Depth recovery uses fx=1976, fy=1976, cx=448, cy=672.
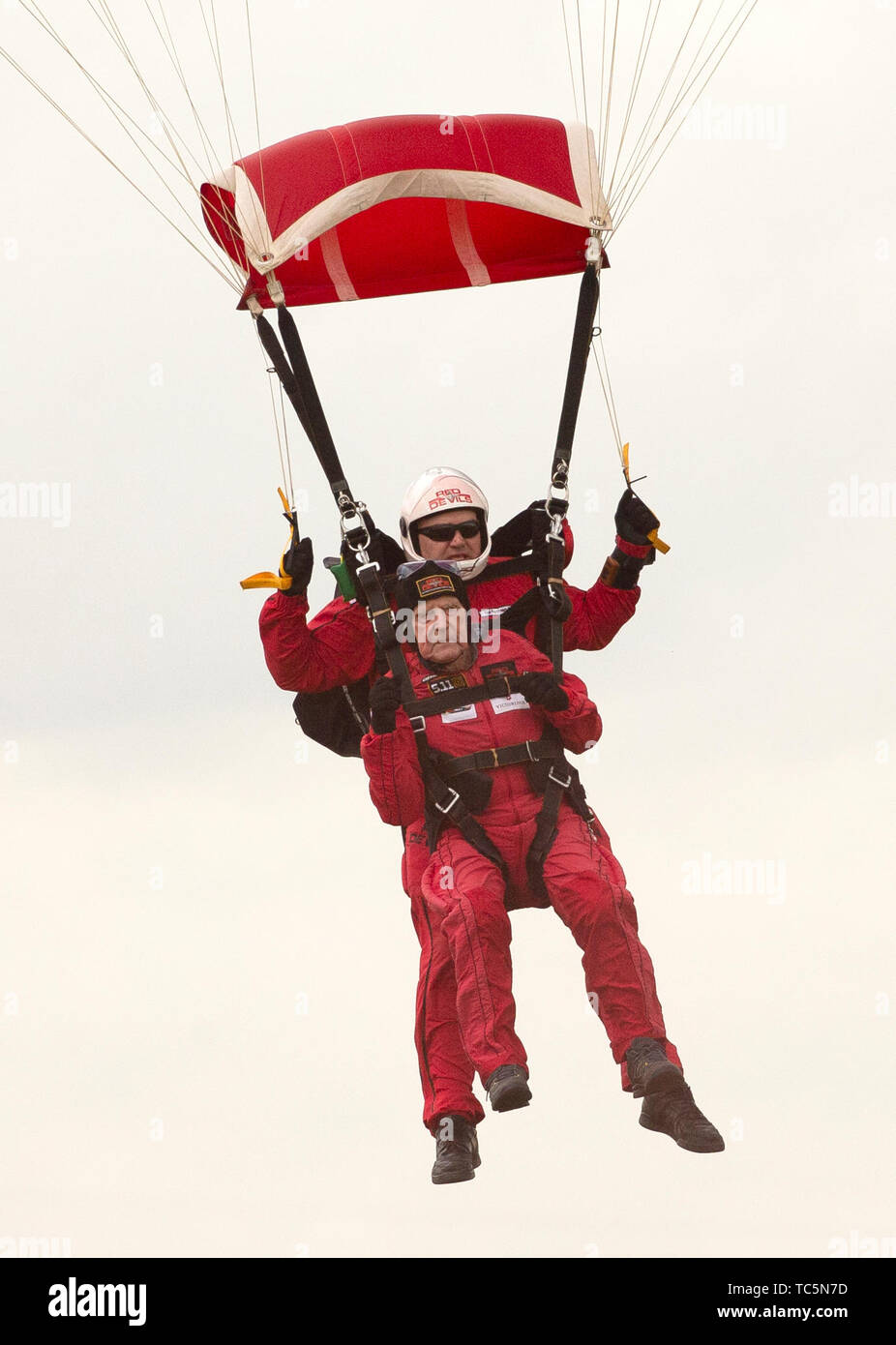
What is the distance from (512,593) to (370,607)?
0.91 meters

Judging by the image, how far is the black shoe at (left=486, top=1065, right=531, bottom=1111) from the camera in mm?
7969

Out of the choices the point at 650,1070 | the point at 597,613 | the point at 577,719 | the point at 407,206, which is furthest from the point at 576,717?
the point at 407,206

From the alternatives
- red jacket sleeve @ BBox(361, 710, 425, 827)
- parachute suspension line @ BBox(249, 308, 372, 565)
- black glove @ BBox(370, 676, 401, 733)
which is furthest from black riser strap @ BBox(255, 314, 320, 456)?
red jacket sleeve @ BBox(361, 710, 425, 827)

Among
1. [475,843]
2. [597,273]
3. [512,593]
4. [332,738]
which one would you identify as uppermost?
[597,273]

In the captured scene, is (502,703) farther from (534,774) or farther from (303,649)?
(303,649)

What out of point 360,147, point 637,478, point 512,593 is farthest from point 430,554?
point 360,147

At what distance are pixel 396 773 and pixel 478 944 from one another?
0.81 m

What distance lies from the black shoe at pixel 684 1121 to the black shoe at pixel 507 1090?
643 millimetres

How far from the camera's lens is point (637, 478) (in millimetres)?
9172

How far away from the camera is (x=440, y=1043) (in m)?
8.65

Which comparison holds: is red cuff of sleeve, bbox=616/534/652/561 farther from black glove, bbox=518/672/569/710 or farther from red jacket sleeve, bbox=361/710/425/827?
red jacket sleeve, bbox=361/710/425/827

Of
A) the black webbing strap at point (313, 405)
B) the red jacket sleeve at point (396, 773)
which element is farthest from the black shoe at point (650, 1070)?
the black webbing strap at point (313, 405)

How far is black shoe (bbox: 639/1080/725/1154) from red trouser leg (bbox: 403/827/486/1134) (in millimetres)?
803

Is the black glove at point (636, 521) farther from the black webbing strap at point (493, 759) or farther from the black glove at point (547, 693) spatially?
the black webbing strap at point (493, 759)
